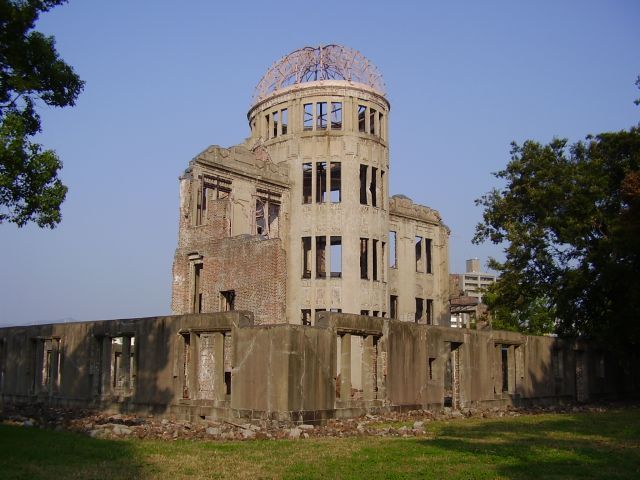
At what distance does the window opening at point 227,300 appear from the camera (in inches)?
1137

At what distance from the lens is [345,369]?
65.4 feet

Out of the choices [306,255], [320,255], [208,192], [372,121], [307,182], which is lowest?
[306,255]

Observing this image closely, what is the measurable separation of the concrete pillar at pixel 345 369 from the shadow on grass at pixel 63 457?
7174mm

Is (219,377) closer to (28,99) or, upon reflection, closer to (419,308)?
(28,99)

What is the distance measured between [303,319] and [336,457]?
64.4 ft

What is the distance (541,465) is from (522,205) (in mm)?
21072

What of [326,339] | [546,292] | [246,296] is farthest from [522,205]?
[326,339]

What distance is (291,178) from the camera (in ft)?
109

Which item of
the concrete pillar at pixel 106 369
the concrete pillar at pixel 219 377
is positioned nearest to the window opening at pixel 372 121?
the concrete pillar at pixel 106 369

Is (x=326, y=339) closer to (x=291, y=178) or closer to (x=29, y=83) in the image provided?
(x=29, y=83)

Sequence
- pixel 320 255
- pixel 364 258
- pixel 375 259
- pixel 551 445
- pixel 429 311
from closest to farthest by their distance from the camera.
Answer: pixel 551 445
pixel 375 259
pixel 364 258
pixel 320 255
pixel 429 311

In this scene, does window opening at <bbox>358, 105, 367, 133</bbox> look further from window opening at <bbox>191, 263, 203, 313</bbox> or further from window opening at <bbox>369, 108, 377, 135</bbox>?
window opening at <bbox>191, 263, 203, 313</bbox>

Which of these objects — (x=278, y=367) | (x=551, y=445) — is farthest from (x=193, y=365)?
(x=551, y=445)

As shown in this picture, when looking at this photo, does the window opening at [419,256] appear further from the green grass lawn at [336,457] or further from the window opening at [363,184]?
the green grass lawn at [336,457]
